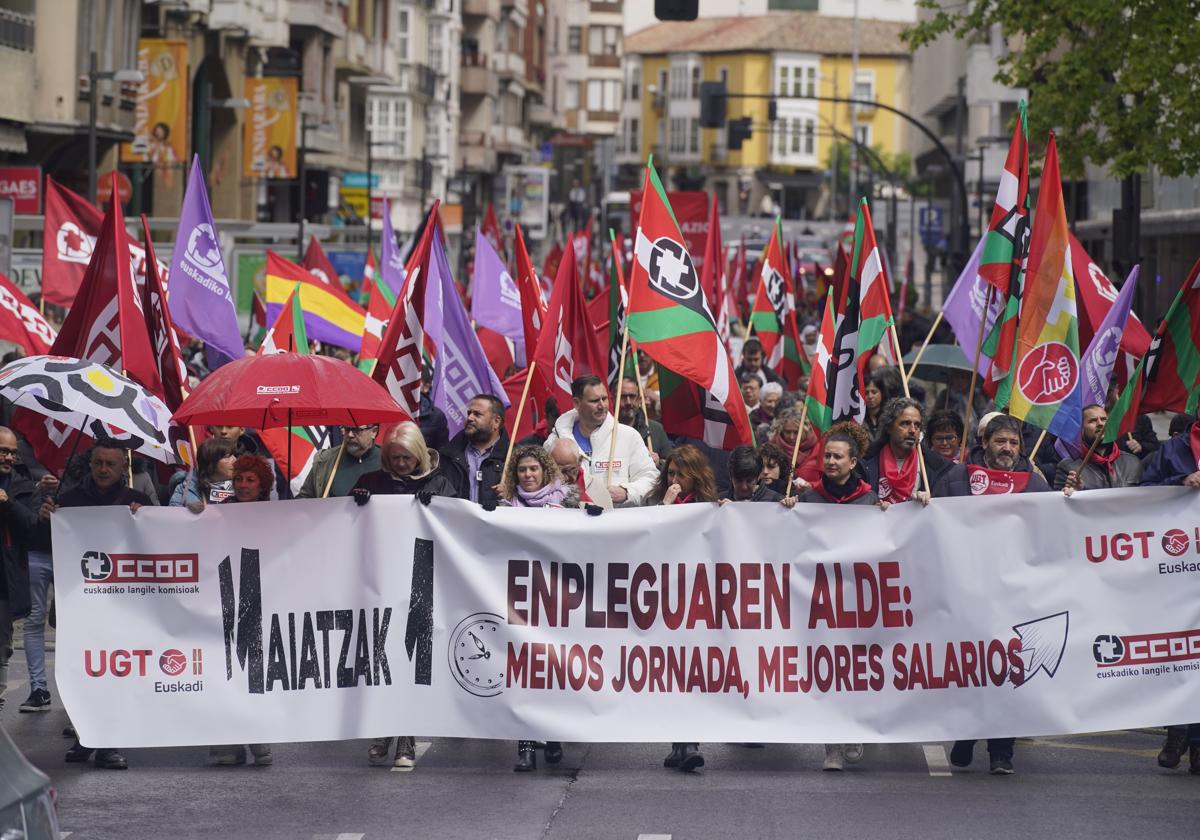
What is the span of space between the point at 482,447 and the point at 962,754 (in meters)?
3.34

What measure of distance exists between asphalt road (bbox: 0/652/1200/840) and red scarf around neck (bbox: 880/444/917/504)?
4.02 ft

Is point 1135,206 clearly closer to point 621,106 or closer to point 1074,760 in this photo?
point 1074,760

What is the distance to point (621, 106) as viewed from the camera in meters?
142

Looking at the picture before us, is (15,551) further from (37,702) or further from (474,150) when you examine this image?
(474,150)

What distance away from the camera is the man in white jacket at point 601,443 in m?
11.7

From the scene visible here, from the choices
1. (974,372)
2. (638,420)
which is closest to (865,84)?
(638,420)

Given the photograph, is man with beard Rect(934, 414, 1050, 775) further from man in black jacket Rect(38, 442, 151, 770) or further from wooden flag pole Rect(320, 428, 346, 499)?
man in black jacket Rect(38, 442, 151, 770)

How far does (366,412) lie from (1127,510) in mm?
3567

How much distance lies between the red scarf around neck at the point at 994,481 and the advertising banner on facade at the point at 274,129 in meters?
36.7

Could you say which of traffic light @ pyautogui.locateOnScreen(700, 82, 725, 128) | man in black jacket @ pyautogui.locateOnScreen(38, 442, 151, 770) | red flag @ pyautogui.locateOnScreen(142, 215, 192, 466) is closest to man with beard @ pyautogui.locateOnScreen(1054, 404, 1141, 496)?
red flag @ pyautogui.locateOnScreen(142, 215, 192, 466)

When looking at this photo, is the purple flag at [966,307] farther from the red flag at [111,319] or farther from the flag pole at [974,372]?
the red flag at [111,319]

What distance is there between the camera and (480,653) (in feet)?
32.3

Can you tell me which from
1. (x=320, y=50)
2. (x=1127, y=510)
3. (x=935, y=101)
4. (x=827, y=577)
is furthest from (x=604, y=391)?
(x=935, y=101)

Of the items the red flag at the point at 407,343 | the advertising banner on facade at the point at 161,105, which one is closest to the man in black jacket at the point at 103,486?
the red flag at the point at 407,343
